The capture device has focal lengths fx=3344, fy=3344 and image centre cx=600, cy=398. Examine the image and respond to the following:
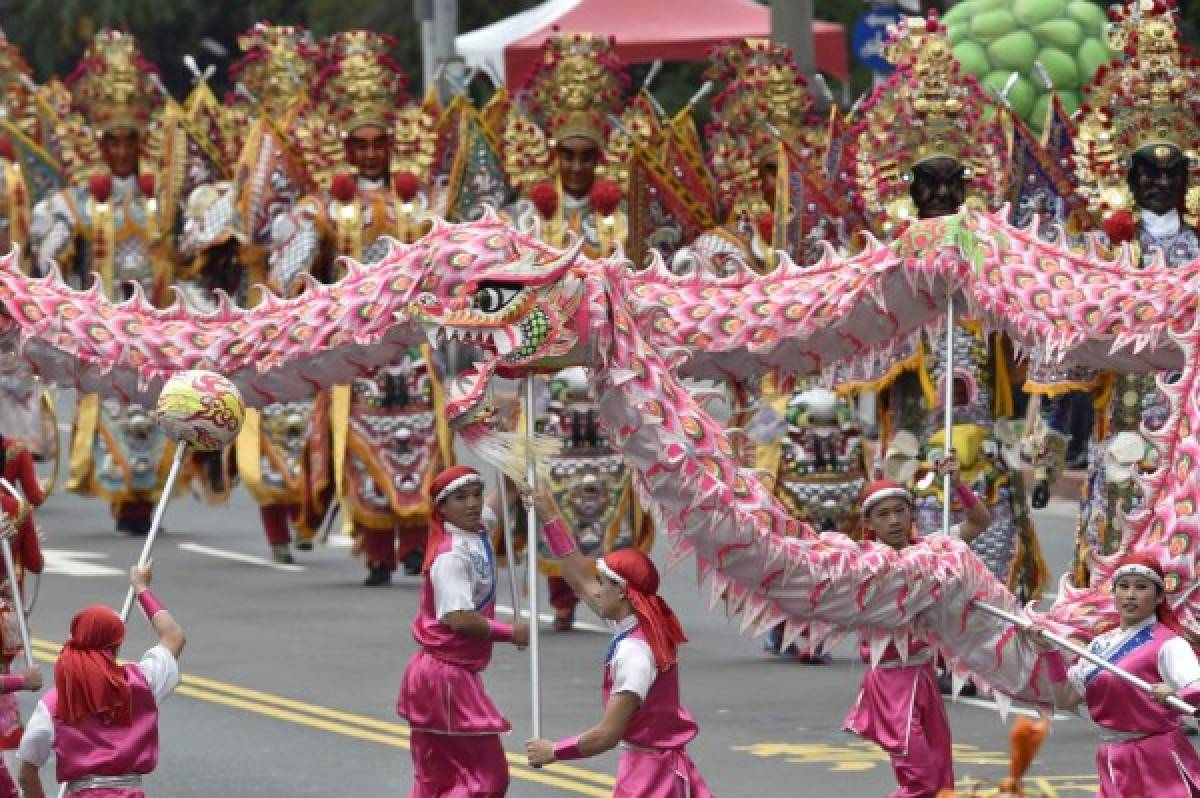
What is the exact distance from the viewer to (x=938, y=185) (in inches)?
545

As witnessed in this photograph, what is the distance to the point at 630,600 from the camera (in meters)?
9.65

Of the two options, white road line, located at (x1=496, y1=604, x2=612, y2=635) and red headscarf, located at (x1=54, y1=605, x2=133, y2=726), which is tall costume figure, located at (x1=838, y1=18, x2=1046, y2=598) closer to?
white road line, located at (x1=496, y1=604, x2=612, y2=635)

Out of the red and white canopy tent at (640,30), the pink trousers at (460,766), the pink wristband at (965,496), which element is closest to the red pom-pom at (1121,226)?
the pink wristband at (965,496)

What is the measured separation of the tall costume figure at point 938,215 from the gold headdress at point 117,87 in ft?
27.2

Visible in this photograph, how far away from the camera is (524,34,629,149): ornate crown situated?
1791 cm

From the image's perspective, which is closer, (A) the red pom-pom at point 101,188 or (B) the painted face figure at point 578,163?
(B) the painted face figure at point 578,163

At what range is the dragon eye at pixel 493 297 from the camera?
9.56m

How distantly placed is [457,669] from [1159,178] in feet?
14.0

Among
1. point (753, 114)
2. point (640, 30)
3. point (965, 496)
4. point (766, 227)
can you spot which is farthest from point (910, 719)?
point (640, 30)

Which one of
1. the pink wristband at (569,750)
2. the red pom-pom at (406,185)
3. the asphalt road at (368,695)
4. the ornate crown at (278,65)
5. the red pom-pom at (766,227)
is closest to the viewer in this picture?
the pink wristband at (569,750)

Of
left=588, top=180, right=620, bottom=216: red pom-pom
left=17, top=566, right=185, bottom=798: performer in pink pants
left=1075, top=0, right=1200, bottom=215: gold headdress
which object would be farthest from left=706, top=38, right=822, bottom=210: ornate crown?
left=17, top=566, right=185, bottom=798: performer in pink pants

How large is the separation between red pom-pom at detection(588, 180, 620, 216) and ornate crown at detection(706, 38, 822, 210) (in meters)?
0.54

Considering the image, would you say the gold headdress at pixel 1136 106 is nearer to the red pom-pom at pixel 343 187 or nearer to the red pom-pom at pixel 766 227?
the red pom-pom at pixel 766 227

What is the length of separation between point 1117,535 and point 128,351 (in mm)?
4947
